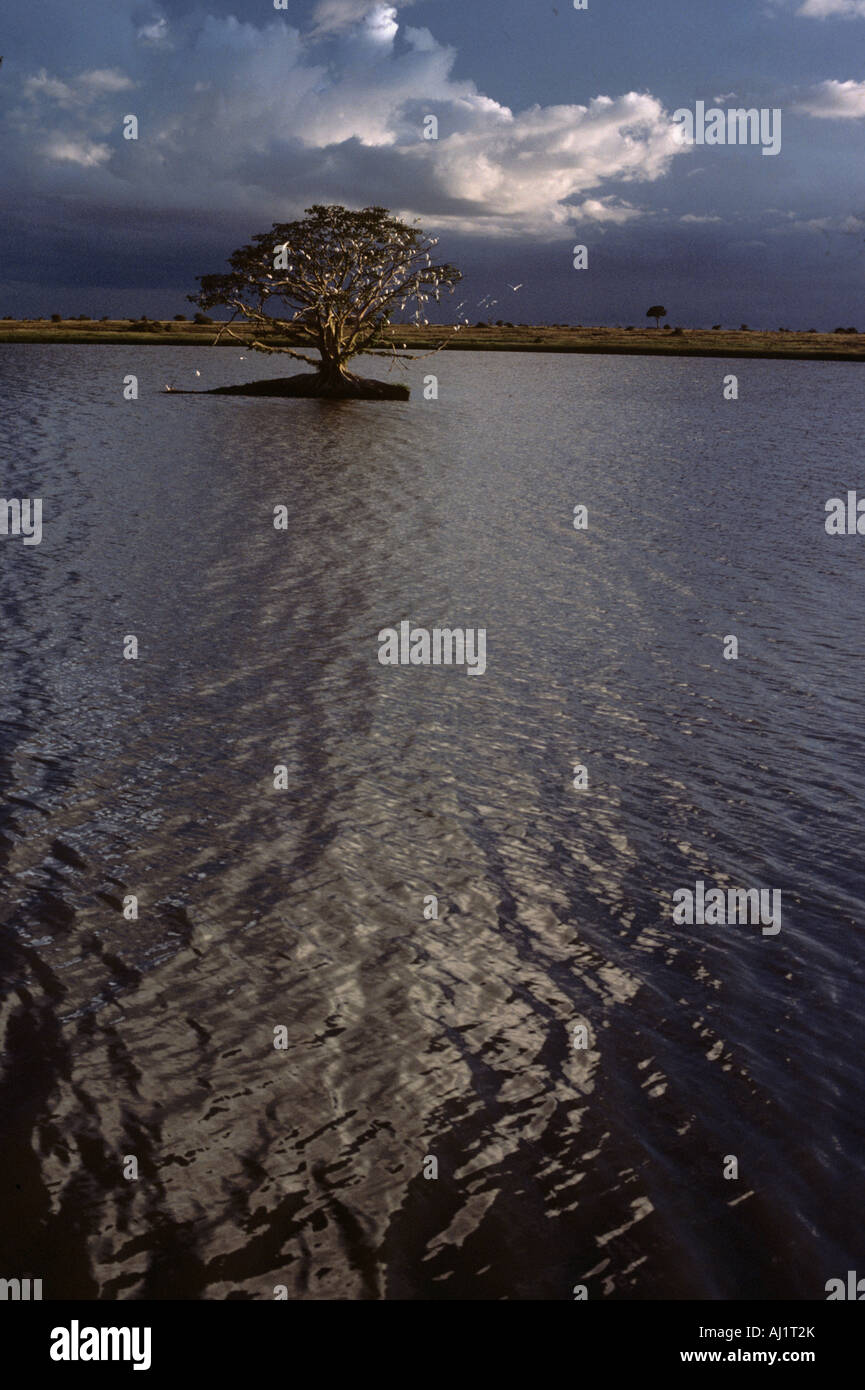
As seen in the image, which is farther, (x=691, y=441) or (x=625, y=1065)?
(x=691, y=441)

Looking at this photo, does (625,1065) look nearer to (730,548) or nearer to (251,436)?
(730,548)

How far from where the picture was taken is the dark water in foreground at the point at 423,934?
5.55 m

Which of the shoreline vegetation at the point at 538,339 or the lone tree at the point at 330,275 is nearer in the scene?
the lone tree at the point at 330,275

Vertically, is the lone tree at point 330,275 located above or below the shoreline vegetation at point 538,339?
below

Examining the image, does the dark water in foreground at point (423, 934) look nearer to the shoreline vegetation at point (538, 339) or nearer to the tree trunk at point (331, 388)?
the tree trunk at point (331, 388)

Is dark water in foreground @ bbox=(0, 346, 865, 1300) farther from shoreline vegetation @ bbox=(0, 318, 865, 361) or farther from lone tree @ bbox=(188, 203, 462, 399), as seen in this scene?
shoreline vegetation @ bbox=(0, 318, 865, 361)

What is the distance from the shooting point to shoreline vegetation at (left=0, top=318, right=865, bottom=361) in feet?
423

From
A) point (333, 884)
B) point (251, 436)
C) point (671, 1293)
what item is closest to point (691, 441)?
point (251, 436)

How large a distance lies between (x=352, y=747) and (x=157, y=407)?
150ft

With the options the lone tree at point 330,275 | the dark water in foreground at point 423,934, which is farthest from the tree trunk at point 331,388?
the dark water in foreground at point 423,934

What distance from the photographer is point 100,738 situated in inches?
468

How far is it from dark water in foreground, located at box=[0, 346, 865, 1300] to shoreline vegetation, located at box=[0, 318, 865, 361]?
98701 millimetres

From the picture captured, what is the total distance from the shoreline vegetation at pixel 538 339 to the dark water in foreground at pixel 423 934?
9870cm

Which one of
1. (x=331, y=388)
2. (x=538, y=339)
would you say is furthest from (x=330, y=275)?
(x=538, y=339)
